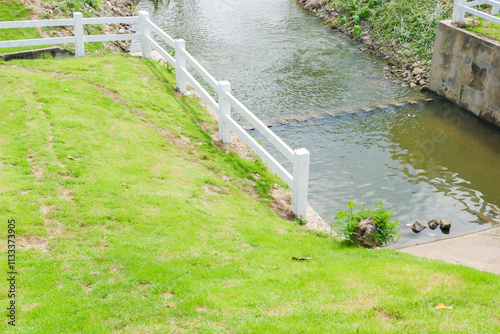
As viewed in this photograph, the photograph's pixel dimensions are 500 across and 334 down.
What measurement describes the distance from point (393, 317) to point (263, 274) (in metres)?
1.70

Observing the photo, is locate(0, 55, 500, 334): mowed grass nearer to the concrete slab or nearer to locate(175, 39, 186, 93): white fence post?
the concrete slab

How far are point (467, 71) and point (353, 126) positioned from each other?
4371 millimetres

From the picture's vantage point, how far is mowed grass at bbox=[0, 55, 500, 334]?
5414mm

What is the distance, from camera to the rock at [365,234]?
819 cm

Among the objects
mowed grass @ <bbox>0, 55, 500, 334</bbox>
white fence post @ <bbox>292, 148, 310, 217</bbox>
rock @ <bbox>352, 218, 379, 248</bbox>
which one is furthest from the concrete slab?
white fence post @ <bbox>292, 148, 310, 217</bbox>

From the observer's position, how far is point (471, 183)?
1245 cm

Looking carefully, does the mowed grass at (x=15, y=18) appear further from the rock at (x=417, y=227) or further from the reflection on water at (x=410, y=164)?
the rock at (x=417, y=227)

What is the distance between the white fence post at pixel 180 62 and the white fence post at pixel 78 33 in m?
3.16

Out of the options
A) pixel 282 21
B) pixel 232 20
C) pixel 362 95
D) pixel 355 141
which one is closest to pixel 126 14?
pixel 232 20

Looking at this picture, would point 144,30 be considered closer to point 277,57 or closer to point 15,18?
point 15,18

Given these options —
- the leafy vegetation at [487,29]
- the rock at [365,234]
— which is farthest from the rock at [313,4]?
the rock at [365,234]

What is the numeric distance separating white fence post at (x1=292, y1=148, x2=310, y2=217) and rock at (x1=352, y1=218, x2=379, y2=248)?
1335 millimetres

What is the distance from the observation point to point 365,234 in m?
8.18

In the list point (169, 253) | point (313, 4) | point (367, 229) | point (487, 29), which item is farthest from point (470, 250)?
point (313, 4)
